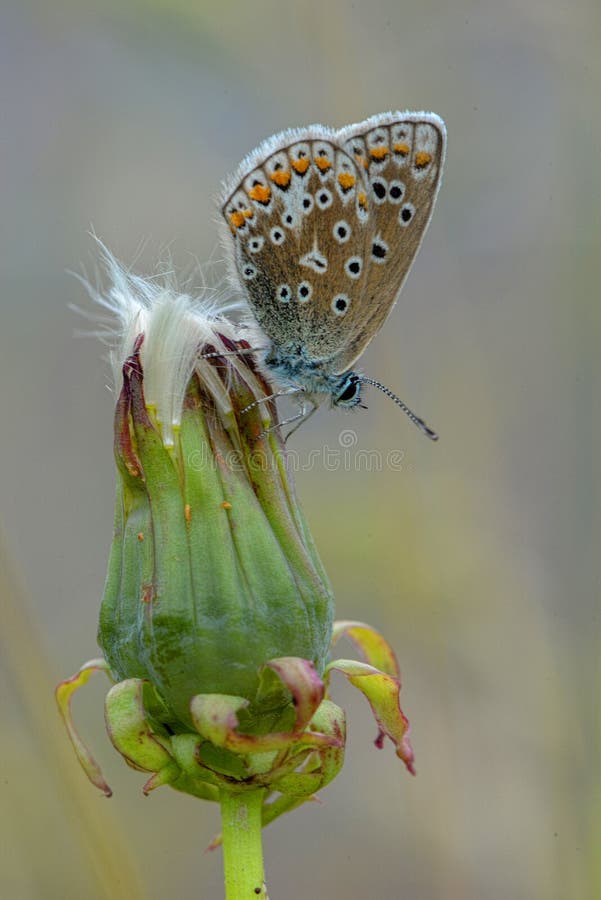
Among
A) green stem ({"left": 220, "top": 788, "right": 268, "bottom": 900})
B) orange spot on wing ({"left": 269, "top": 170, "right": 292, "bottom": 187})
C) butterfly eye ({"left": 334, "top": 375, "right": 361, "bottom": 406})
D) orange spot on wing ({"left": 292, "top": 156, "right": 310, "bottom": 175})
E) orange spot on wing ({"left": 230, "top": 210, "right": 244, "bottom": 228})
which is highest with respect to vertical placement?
orange spot on wing ({"left": 292, "top": 156, "right": 310, "bottom": 175})

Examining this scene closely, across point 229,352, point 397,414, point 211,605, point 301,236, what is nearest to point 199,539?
point 211,605

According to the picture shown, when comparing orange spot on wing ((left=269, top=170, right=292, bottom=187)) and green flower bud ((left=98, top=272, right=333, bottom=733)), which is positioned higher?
orange spot on wing ((left=269, top=170, right=292, bottom=187))

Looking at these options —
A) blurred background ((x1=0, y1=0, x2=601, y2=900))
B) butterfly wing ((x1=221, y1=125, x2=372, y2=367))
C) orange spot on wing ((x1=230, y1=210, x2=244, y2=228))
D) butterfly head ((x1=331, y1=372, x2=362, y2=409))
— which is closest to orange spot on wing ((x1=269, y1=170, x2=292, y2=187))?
butterfly wing ((x1=221, y1=125, x2=372, y2=367))

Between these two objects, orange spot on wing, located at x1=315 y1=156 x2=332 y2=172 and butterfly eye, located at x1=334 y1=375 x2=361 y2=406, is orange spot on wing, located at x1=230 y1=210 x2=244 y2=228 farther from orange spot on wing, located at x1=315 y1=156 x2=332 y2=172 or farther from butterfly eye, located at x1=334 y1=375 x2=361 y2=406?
butterfly eye, located at x1=334 y1=375 x2=361 y2=406

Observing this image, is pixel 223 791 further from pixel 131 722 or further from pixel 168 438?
pixel 168 438

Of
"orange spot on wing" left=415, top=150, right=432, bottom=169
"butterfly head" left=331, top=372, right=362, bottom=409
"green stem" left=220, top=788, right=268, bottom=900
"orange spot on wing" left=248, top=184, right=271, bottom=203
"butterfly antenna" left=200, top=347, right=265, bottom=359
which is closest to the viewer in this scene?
"green stem" left=220, top=788, right=268, bottom=900

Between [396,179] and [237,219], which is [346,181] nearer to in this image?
[396,179]

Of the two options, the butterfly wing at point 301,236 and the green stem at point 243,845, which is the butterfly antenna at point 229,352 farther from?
the green stem at point 243,845
